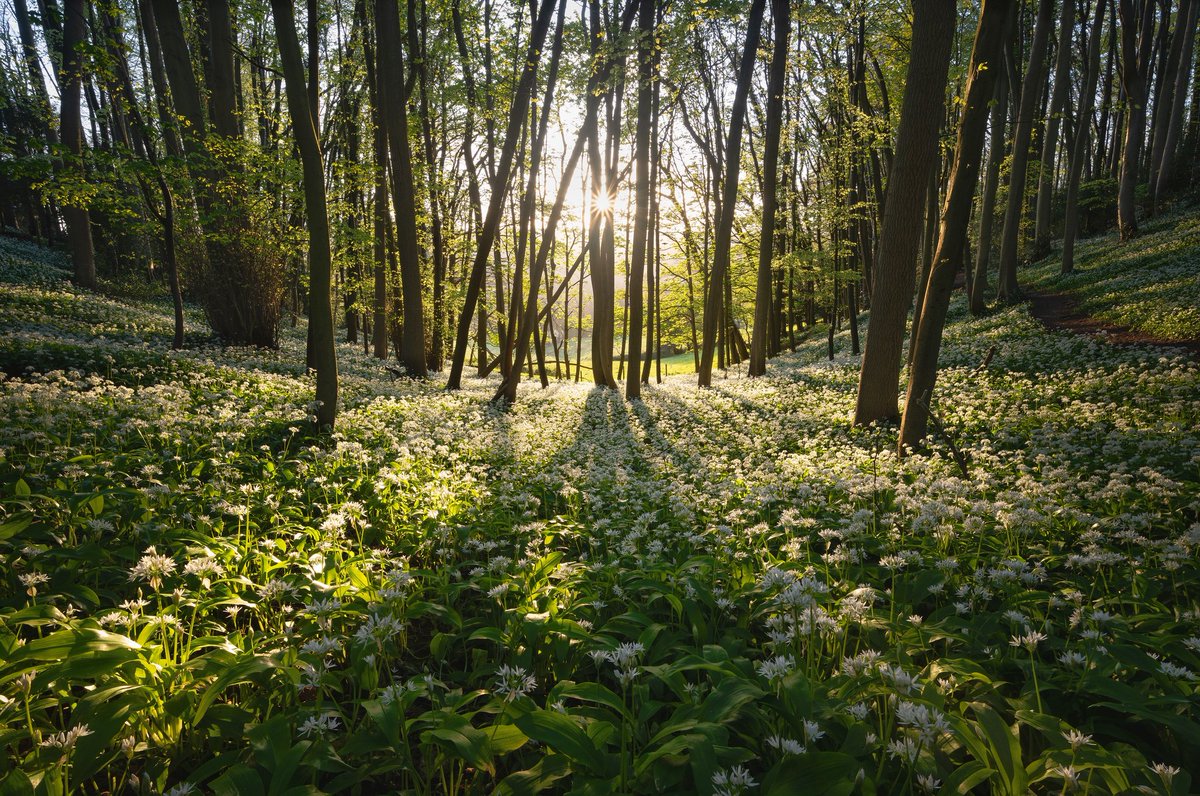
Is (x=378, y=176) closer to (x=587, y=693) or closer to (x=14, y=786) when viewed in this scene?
(x=14, y=786)

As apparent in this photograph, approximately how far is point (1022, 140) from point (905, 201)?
1221cm

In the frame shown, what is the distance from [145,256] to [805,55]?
33755 mm

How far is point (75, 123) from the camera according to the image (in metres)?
20.0

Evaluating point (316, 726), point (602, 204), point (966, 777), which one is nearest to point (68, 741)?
point (316, 726)

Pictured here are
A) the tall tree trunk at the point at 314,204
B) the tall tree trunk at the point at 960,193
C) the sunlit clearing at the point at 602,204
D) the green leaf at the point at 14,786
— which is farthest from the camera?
Answer: the sunlit clearing at the point at 602,204

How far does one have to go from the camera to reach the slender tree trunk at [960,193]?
645cm

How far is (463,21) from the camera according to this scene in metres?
19.2

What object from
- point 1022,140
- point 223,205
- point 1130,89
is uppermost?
point 1130,89

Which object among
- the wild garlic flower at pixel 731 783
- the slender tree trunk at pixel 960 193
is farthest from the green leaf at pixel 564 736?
the slender tree trunk at pixel 960 193

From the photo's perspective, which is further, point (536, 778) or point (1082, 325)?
point (1082, 325)

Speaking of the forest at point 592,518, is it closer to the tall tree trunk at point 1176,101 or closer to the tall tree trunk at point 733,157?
the tall tree trunk at point 733,157

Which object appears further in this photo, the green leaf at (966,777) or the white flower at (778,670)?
the white flower at (778,670)

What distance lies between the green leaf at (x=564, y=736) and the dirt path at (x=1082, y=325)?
13.3m

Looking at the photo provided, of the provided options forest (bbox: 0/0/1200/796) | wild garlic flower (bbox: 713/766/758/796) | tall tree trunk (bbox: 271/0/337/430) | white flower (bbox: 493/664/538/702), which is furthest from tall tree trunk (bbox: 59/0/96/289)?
wild garlic flower (bbox: 713/766/758/796)
